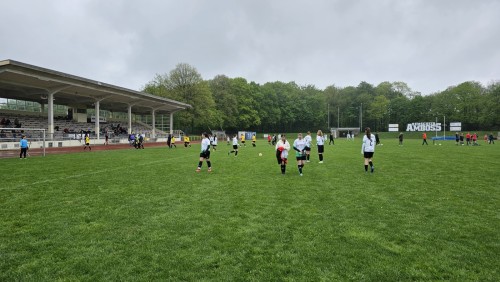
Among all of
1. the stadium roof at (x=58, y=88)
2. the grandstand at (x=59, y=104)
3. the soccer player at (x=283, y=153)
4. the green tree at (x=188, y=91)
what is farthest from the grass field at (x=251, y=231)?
the green tree at (x=188, y=91)

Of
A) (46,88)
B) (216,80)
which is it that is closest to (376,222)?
(46,88)

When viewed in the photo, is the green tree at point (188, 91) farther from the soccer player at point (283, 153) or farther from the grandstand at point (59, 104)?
the soccer player at point (283, 153)

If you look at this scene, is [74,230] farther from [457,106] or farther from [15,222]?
[457,106]

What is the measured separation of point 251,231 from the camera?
17.5 ft

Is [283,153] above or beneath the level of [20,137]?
beneath

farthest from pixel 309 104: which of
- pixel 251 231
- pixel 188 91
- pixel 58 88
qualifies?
pixel 251 231

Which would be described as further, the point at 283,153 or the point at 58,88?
the point at 58,88

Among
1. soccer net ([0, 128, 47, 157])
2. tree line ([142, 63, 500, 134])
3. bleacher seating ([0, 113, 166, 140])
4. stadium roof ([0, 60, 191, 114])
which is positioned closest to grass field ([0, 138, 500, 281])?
soccer net ([0, 128, 47, 157])

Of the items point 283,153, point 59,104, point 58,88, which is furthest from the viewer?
point 59,104

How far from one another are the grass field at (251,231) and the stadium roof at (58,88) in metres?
22.0

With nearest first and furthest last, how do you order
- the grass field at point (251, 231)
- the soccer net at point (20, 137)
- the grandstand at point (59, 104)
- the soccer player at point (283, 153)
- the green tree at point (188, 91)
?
1. the grass field at point (251, 231)
2. the soccer player at point (283, 153)
3. the soccer net at point (20, 137)
4. the grandstand at point (59, 104)
5. the green tree at point (188, 91)

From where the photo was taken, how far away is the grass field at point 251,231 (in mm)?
3875

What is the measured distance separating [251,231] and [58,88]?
34.3m

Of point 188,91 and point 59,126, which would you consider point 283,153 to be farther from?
point 188,91
